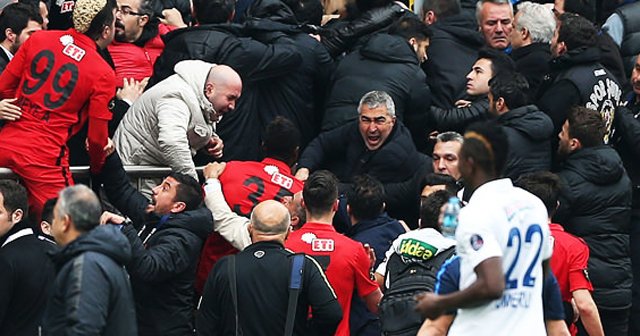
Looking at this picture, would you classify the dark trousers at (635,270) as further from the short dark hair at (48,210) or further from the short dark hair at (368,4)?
the short dark hair at (48,210)

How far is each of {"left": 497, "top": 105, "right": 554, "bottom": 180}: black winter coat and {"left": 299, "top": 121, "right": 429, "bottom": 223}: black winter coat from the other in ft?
2.18

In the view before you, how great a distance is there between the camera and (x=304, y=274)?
931 cm

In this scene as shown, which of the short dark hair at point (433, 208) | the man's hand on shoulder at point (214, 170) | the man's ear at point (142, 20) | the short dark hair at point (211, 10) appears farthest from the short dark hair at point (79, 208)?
the man's ear at point (142, 20)

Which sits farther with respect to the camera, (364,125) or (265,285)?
(364,125)

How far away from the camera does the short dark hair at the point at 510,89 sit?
36.9 feet

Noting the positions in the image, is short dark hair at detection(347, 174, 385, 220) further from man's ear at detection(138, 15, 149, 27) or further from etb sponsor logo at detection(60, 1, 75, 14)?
etb sponsor logo at detection(60, 1, 75, 14)

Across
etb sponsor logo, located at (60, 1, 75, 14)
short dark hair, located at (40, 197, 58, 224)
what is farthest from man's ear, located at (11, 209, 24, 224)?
etb sponsor logo, located at (60, 1, 75, 14)

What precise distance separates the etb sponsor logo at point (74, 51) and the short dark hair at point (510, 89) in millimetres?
3261

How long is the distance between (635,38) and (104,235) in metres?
7.09

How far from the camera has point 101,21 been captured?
32.4 feet

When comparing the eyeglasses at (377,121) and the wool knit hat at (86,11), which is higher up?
the wool knit hat at (86,11)

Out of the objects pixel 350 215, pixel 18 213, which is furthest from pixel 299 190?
pixel 18 213

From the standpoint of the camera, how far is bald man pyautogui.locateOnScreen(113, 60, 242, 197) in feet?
34.8

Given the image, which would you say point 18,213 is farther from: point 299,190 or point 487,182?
point 487,182
